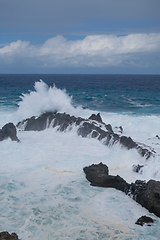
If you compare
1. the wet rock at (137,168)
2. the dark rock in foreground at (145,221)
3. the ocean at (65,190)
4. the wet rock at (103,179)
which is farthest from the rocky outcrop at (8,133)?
the dark rock in foreground at (145,221)

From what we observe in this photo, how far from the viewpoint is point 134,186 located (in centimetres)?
1067

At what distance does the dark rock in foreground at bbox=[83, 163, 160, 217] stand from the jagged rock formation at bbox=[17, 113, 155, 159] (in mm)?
4254

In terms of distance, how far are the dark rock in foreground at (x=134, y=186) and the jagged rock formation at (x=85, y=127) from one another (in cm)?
425

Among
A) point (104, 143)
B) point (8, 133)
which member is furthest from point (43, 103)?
point (104, 143)

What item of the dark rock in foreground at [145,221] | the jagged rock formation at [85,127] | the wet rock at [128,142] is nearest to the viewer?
the dark rock in foreground at [145,221]

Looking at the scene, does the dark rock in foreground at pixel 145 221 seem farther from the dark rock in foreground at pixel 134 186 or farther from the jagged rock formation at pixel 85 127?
the jagged rock formation at pixel 85 127

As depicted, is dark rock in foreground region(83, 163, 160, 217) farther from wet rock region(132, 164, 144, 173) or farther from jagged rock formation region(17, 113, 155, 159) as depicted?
jagged rock formation region(17, 113, 155, 159)

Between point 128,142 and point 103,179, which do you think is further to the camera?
point 128,142

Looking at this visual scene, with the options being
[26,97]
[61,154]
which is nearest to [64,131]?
[61,154]

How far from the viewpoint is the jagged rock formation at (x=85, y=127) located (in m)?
16.1

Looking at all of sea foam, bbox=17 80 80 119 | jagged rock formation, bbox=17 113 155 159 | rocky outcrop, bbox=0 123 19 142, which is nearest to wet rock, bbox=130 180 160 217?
jagged rock formation, bbox=17 113 155 159

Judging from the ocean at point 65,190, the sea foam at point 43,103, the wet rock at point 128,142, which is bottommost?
the ocean at point 65,190

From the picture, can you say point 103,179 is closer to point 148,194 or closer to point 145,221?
point 148,194

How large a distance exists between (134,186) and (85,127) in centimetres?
880
